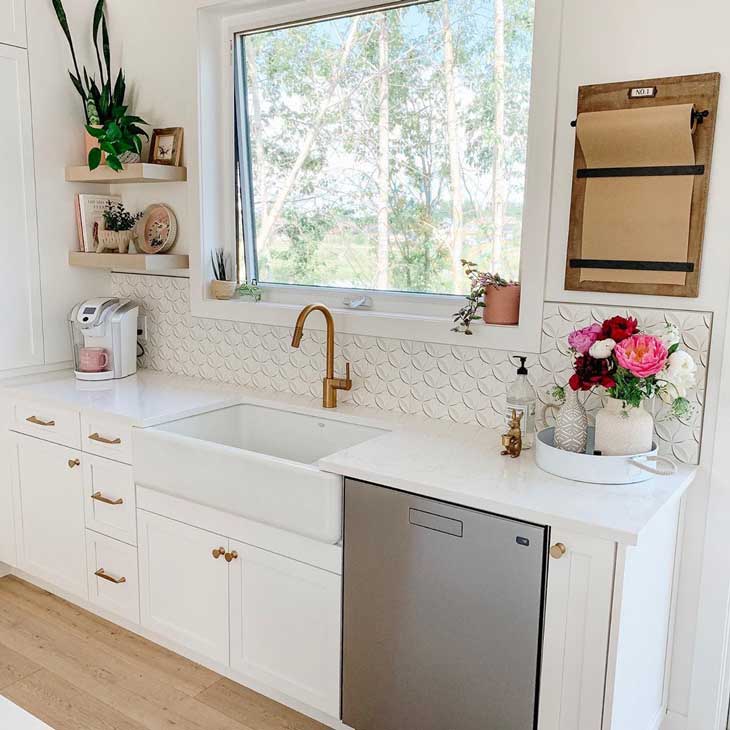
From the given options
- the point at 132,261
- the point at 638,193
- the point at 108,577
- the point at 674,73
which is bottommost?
the point at 108,577

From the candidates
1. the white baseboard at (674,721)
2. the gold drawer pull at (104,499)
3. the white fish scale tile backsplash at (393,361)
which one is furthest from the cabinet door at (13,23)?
the white baseboard at (674,721)

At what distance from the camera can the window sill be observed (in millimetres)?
2398

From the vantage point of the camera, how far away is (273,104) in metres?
3.08

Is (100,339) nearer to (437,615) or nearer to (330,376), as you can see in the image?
(330,376)

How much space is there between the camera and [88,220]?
339 cm

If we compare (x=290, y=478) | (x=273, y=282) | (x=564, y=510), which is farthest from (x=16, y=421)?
(x=564, y=510)

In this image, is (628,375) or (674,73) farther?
(674,73)

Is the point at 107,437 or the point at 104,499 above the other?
the point at 107,437

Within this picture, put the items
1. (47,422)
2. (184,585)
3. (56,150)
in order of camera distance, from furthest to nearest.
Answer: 1. (56,150)
2. (47,422)
3. (184,585)

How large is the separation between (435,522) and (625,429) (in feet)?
1.81

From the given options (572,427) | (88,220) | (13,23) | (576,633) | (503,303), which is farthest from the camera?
(88,220)

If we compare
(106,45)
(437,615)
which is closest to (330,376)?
(437,615)

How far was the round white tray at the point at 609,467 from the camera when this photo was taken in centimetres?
193

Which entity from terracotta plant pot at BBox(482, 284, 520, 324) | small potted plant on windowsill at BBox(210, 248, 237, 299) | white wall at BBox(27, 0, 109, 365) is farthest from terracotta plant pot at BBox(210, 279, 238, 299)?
terracotta plant pot at BBox(482, 284, 520, 324)
